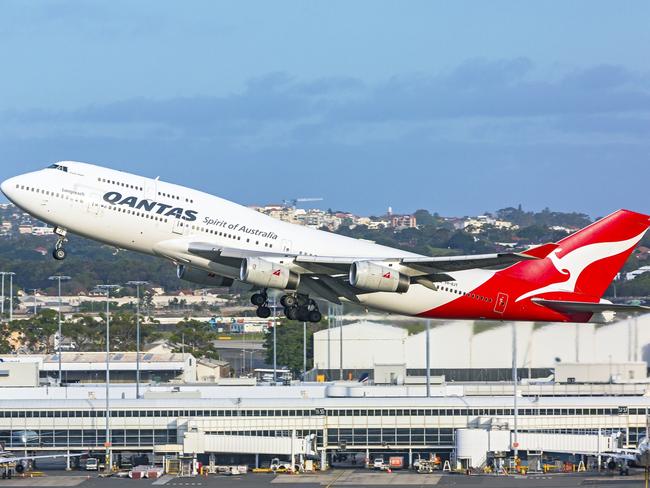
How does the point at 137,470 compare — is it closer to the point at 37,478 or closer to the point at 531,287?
the point at 37,478

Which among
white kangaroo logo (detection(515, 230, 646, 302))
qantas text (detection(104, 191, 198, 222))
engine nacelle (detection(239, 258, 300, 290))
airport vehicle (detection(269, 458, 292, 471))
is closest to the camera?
qantas text (detection(104, 191, 198, 222))

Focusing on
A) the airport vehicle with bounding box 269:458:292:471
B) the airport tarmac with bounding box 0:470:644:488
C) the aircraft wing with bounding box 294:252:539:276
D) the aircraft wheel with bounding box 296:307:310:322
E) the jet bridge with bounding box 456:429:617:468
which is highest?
the aircraft wing with bounding box 294:252:539:276

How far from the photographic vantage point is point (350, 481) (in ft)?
274

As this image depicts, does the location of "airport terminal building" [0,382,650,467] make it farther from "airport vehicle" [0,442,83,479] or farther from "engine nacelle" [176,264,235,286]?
"engine nacelle" [176,264,235,286]

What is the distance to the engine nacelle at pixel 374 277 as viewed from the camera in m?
64.3

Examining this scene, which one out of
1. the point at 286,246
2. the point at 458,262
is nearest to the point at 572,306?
the point at 458,262

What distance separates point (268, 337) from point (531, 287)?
10897 cm

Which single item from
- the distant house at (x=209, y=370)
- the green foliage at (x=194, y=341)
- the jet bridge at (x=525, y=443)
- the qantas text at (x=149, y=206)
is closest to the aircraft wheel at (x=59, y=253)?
the qantas text at (x=149, y=206)

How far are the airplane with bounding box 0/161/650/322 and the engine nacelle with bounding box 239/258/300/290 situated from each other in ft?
0.17

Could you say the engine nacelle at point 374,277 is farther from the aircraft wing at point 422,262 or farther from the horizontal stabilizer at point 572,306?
the horizontal stabilizer at point 572,306

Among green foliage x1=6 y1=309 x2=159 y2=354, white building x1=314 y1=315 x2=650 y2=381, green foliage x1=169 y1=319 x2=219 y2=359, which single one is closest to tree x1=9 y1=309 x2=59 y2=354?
green foliage x1=6 y1=309 x2=159 y2=354

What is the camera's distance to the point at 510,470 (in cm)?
8875

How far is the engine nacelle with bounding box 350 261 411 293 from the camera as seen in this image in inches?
2532

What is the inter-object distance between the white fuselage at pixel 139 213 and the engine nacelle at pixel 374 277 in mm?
2641
